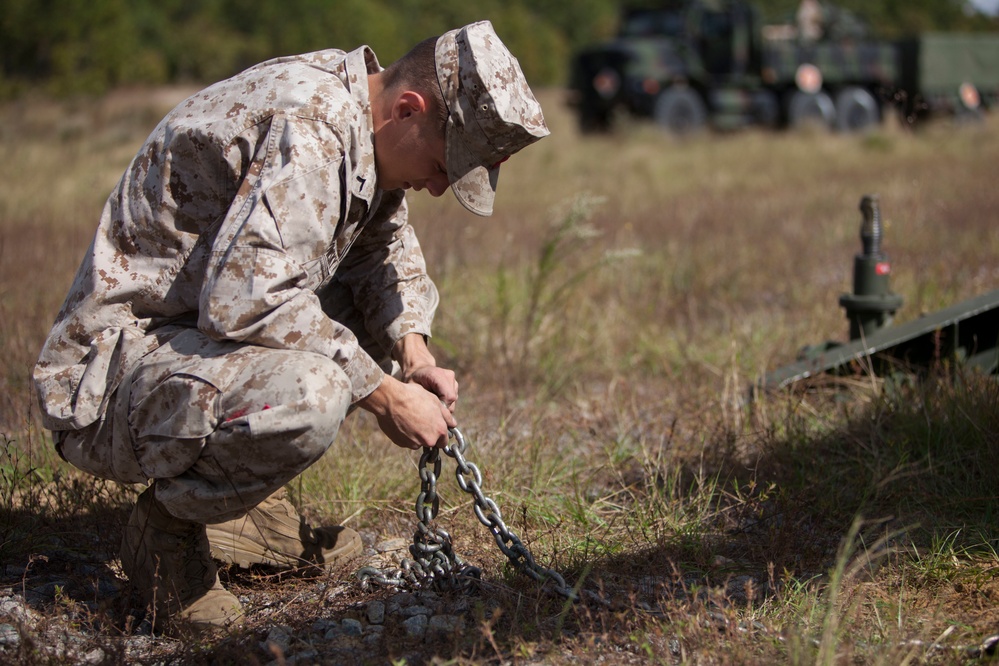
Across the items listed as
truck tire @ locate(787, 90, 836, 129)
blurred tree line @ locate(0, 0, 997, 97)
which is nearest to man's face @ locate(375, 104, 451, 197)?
blurred tree line @ locate(0, 0, 997, 97)

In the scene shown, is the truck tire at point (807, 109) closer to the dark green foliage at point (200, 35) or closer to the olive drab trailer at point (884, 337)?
the dark green foliage at point (200, 35)

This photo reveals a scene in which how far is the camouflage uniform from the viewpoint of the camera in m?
1.99

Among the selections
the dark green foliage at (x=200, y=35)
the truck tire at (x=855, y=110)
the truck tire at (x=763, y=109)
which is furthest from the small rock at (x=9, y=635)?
the truck tire at (x=855, y=110)

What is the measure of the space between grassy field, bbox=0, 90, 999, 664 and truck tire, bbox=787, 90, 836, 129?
1171 cm

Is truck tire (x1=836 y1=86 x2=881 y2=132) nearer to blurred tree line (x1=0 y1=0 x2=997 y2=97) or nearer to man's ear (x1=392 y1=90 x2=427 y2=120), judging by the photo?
blurred tree line (x1=0 y1=0 x2=997 y2=97)

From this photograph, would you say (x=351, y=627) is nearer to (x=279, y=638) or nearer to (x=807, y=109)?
(x=279, y=638)

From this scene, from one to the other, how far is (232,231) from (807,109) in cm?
1725

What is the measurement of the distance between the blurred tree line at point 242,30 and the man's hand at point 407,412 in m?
14.1

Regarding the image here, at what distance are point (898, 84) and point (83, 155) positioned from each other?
1580cm

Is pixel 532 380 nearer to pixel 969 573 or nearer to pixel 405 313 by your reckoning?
pixel 405 313

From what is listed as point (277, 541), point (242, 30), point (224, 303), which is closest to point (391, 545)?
point (277, 541)

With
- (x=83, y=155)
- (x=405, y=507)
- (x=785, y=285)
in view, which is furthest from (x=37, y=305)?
(x=83, y=155)

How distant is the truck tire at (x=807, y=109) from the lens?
57.3ft

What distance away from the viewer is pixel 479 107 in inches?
84.0
